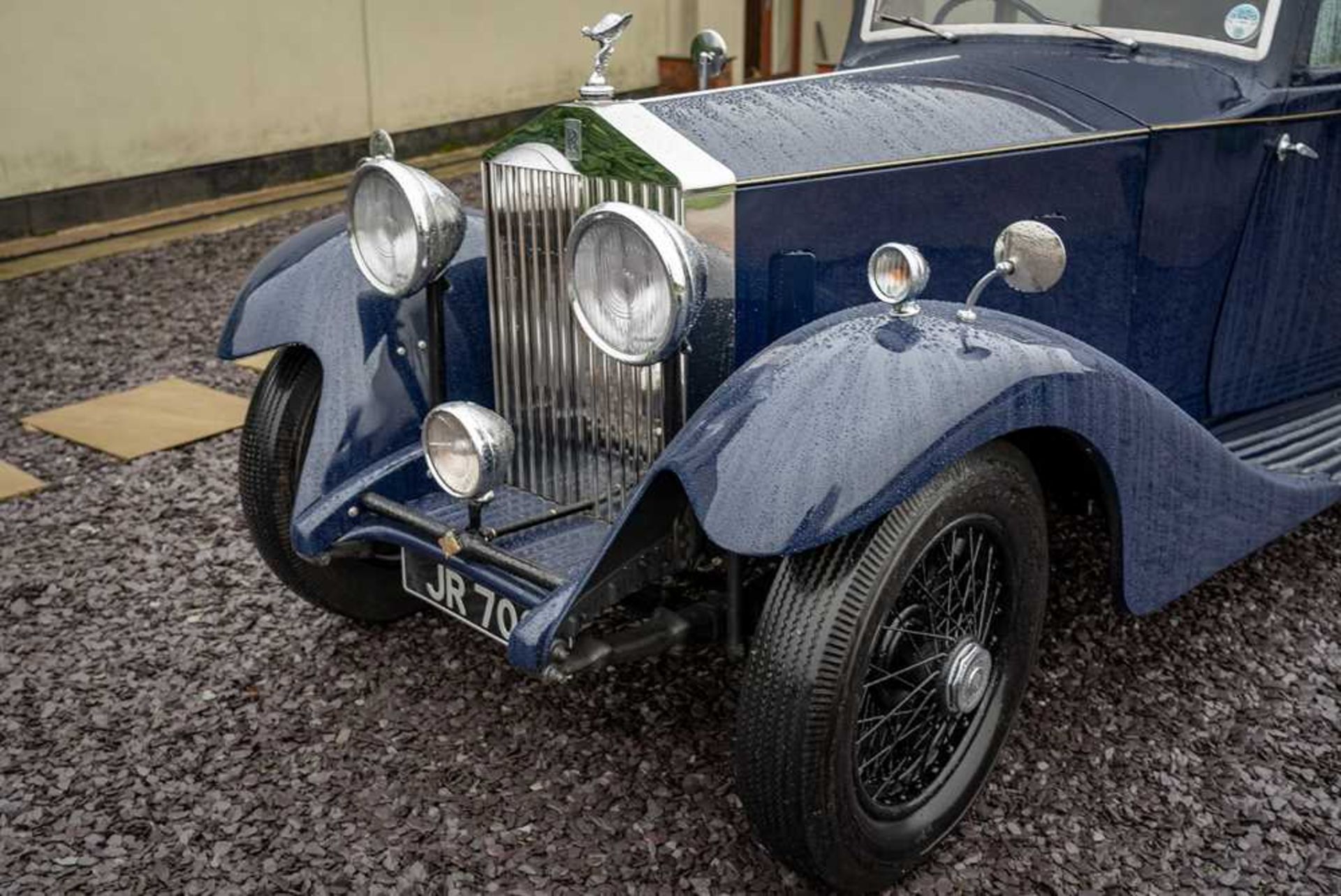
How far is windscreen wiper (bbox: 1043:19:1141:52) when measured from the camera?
126 inches

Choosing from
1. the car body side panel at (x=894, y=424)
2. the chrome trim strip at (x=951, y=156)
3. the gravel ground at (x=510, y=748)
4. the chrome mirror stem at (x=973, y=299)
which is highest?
the chrome trim strip at (x=951, y=156)

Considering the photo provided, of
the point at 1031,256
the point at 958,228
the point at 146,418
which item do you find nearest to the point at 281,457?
the point at 958,228

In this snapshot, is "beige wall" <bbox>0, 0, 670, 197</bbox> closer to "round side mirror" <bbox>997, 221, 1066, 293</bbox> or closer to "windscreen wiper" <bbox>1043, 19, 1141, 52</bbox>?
"windscreen wiper" <bbox>1043, 19, 1141, 52</bbox>

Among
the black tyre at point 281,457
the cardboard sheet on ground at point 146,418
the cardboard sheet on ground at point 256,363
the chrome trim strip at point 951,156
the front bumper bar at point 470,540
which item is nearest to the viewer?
the front bumper bar at point 470,540

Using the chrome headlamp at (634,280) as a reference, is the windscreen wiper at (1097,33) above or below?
above

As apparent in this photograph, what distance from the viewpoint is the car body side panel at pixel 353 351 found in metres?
2.68

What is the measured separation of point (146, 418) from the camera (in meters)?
4.61

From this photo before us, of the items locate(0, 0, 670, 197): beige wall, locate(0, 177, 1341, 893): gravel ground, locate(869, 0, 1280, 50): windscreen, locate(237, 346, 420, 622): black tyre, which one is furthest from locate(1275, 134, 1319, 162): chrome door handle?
locate(0, 0, 670, 197): beige wall

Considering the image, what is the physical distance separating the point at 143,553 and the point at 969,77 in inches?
96.7

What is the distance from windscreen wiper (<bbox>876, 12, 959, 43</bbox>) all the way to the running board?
48.2 inches

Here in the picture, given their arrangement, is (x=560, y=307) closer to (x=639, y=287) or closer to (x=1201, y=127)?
(x=639, y=287)

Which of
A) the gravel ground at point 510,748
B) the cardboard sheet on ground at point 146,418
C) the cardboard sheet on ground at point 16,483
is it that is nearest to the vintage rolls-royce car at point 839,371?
the gravel ground at point 510,748

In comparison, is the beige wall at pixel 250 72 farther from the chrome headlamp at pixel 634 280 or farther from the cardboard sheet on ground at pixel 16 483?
the chrome headlamp at pixel 634 280

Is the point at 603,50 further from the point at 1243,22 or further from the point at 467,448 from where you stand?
the point at 1243,22
